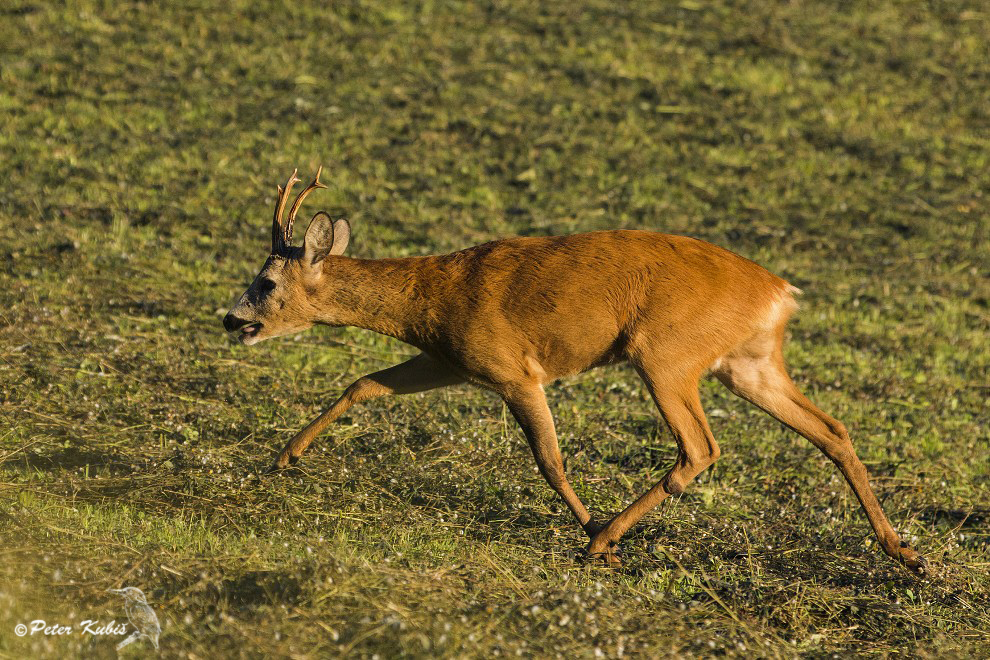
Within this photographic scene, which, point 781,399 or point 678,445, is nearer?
point 678,445

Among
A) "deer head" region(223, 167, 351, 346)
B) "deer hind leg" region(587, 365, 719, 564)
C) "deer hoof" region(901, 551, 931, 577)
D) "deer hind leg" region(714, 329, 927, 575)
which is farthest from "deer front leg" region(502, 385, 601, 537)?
"deer hoof" region(901, 551, 931, 577)

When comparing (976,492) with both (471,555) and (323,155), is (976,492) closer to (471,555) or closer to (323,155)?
(471,555)

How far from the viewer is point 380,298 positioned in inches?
266

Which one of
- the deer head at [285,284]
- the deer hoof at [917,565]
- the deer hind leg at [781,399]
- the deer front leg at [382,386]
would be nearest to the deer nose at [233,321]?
the deer head at [285,284]

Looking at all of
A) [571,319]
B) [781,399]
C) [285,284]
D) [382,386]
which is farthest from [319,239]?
[781,399]

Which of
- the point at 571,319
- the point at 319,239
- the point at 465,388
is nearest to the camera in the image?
the point at 571,319

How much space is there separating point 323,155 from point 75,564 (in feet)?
28.5

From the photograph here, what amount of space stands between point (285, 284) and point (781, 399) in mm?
2870

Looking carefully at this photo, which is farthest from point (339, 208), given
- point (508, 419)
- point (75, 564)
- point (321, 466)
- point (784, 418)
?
point (75, 564)

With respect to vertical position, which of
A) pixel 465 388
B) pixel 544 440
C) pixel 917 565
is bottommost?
pixel 465 388

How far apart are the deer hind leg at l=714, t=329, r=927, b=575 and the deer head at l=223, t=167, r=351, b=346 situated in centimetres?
234

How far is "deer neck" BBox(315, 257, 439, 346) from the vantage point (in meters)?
6.69

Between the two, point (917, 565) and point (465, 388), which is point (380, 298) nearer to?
point (465, 388)

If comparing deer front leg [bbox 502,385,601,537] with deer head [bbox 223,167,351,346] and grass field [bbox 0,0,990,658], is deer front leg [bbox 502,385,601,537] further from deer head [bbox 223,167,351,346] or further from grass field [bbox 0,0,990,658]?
deer head [bbox 223,167,351,346]
